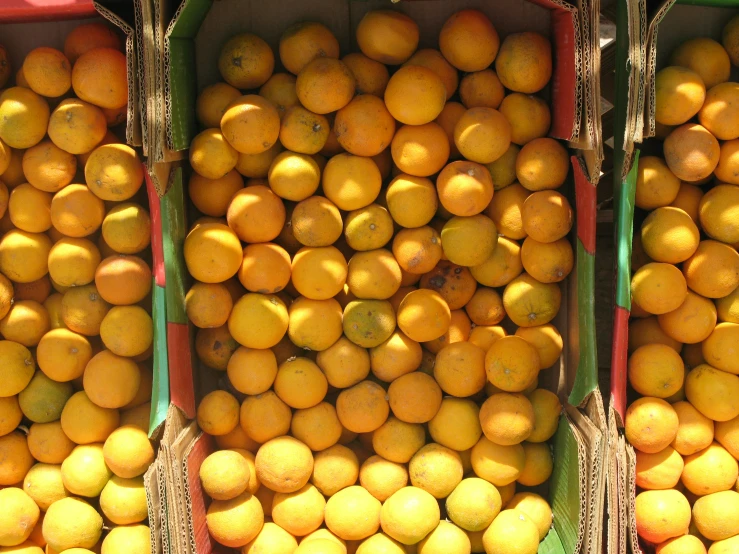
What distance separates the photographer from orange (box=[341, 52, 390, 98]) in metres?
2.40

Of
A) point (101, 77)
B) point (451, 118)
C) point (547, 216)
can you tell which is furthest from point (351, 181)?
point (101, 77)

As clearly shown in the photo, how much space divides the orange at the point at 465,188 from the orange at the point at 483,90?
0.25m

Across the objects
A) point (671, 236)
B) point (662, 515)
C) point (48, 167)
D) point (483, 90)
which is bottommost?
point (662, 515)

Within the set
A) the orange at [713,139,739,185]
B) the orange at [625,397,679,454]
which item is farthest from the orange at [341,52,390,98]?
the orange at [625,397,679,454]

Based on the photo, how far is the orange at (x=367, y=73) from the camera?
7.88 feet

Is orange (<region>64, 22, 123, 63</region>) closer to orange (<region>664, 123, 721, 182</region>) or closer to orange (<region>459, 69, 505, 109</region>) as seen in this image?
orange (<region>459, 69, 505, 109</region>)

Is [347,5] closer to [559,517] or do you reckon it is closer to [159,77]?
[159,77]

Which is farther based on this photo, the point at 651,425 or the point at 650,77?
the point at 651,425

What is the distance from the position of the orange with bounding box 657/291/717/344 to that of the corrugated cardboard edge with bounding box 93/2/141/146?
1888mm

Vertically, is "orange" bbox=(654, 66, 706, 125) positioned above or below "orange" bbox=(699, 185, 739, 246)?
above

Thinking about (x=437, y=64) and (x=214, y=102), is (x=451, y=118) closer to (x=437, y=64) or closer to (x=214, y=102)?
(x=437, y=64)

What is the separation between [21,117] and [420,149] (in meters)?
1.34

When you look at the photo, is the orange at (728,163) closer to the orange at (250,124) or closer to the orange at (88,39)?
the orange at (250,124)

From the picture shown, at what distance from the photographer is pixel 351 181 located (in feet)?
7.66
